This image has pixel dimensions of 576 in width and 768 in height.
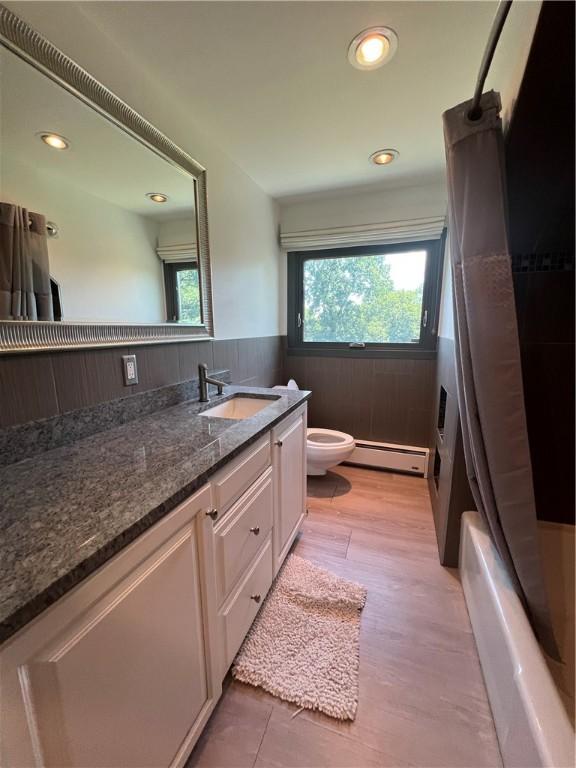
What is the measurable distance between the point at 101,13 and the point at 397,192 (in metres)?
1.93

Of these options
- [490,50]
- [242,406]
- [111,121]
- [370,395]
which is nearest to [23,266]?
[111,121]

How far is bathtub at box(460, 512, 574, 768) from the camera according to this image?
643 mm

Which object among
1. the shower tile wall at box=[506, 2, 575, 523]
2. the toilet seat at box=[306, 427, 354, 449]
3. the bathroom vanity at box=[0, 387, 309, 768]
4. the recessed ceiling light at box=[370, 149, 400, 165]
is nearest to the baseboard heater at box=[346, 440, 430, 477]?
the toilet seat at box=[306, 427, 354, 449]

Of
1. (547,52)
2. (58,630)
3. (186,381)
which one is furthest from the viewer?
(186,381)

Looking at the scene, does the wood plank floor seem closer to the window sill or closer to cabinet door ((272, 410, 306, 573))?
cabinet door ((272, 410, 306, 573))

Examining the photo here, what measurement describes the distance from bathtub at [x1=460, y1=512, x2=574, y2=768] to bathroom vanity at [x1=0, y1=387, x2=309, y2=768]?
81 centimetres

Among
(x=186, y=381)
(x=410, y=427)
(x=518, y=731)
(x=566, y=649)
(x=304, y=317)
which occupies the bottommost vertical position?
(x=566, y=649)

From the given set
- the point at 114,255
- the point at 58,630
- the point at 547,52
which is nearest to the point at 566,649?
the point at 58,630

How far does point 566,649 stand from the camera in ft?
→ 3.43

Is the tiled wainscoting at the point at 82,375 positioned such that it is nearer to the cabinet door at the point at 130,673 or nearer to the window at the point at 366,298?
the cabinet door at the point at 130,673

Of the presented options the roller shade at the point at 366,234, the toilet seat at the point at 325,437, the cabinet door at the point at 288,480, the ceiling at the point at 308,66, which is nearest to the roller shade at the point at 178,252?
the ceiling at the point at 308,66

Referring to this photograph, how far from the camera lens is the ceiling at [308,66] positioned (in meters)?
1.02

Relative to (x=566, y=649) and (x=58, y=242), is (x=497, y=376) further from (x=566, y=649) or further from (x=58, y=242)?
(x=58, y=242)

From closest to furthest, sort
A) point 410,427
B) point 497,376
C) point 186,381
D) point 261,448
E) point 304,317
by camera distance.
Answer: point 497,376
point 261,448
point 186,381
point 410,427
point 304,317
